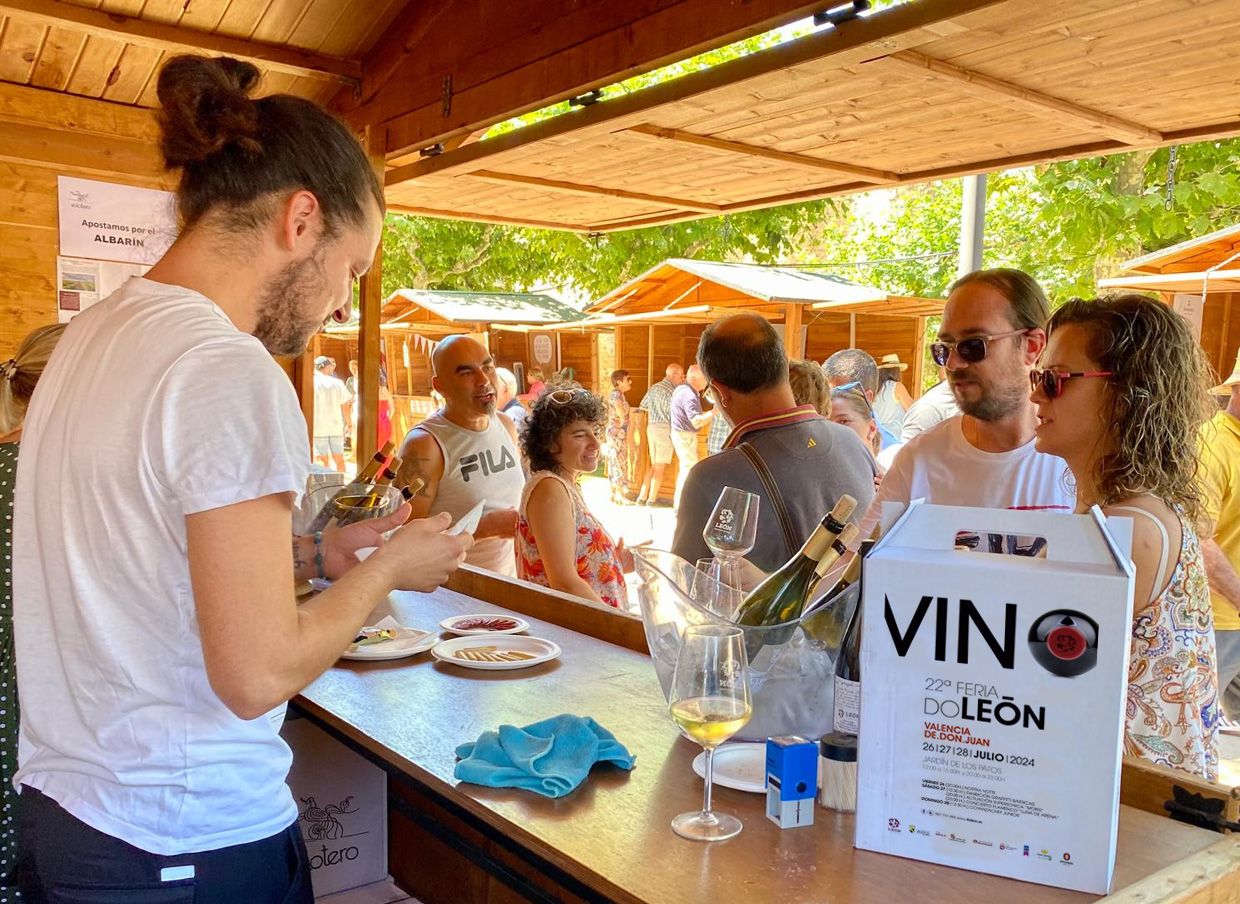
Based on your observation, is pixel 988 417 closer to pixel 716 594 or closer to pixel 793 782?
pixel 716 594

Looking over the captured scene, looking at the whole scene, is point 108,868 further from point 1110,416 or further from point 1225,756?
point 1225,756

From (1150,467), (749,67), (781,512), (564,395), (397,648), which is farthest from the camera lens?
(564,395)

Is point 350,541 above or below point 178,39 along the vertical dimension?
below

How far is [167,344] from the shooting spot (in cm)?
115

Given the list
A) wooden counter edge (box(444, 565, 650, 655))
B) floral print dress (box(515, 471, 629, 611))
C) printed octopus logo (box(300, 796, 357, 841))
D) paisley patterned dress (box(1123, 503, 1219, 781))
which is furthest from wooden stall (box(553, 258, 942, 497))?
paisley patterned dress (box(1123, 503, 1219, 781))

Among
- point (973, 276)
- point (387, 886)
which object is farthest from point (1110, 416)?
point (387, 886)

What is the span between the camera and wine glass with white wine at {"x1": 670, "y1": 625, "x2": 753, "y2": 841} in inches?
49.8

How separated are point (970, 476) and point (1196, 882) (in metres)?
1.45

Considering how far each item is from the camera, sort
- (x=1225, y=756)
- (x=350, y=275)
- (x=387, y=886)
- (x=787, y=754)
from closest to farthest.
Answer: (x=787, y=754) → (x=350, y=275) → (x=387, y=886) → (x=1225, y=756)

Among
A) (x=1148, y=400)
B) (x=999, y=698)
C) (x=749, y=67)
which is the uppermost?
(x=749, y=67)

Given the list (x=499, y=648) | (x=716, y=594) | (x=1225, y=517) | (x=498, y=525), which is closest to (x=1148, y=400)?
(x=716, y=594)

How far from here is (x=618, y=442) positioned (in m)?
12.9

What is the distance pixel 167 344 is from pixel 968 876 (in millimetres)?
1074

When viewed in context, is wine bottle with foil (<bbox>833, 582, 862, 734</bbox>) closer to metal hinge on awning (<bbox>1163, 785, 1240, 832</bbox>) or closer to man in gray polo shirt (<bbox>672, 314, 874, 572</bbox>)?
metal hinge on awning (<bbox>1163, 785, 1240, 832</bbox>)
